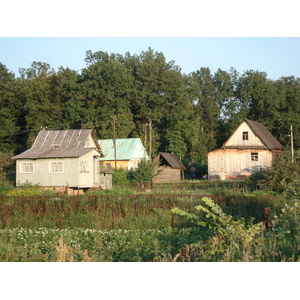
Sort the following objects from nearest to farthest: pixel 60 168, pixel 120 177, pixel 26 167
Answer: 1. pixel 60 168
2. pixel 26 167
3. pixel 120 177

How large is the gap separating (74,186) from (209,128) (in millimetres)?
43572

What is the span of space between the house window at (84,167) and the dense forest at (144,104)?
25726mm

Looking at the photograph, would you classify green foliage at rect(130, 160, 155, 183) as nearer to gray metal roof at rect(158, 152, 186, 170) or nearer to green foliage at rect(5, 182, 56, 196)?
gray metal roof at rect(158, 152, 186, 170)

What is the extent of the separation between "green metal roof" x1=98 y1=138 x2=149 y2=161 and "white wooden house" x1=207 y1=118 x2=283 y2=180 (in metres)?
8.77

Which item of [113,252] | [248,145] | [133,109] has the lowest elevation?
[113,252]

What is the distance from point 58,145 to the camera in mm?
40562

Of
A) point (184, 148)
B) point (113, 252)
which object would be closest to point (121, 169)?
point (184, 148)

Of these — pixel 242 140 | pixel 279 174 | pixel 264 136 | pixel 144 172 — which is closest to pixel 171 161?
pixel 242 140

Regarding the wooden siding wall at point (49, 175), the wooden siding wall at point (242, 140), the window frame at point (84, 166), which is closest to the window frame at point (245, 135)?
the wooden siding wall at point (242, 140)

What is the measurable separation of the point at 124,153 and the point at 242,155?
547 inches

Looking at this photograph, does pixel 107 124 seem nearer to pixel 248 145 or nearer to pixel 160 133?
pixel 160 133

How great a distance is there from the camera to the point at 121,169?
52656mm

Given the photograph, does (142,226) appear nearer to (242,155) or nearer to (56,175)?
(56,175)

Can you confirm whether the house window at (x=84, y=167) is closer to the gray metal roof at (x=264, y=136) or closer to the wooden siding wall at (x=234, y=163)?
the wooden siding wall at (x=234, y=163)
